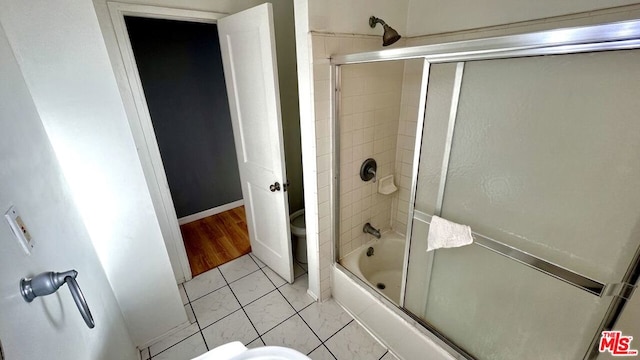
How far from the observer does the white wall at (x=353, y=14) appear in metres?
1.24

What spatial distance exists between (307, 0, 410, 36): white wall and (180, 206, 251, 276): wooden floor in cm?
198

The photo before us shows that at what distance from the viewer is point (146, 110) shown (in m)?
1.62

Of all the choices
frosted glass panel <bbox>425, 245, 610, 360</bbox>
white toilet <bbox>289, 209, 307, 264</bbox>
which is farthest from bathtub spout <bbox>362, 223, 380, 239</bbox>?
frosted glass panel <bbox>425, 245, 610, 360</bbox>

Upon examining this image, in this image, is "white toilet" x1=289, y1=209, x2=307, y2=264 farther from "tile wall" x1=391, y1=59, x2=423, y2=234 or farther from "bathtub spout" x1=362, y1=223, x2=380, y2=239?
"tile wall" x1=391, y1=59, x2=423, y2=234

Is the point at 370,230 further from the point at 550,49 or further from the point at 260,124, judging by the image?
the point at 550,49

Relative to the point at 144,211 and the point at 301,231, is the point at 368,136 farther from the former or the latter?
the point at 144,211

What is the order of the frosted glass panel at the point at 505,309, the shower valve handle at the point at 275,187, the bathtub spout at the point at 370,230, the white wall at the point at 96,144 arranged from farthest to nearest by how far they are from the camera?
the bathtub spout at the point at 370,230
the shower valve handle at the point at 275,187
the white wall at the point at 96,144
the frosted glass panel at the point at 505,309

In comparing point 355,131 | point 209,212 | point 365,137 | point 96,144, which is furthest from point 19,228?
point 209,212

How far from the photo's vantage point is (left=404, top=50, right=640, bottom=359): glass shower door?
0.66 m

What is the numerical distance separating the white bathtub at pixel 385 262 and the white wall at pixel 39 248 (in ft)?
4.78

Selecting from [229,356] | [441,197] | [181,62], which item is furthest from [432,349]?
[181,62]

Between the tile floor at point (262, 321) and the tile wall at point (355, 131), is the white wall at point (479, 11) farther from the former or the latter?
the tile floor at point (262, 321)

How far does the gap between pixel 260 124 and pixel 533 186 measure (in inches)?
56.4

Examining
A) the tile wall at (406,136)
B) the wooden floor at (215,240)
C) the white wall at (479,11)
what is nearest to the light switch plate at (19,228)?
the wooden floor at (215,240)
